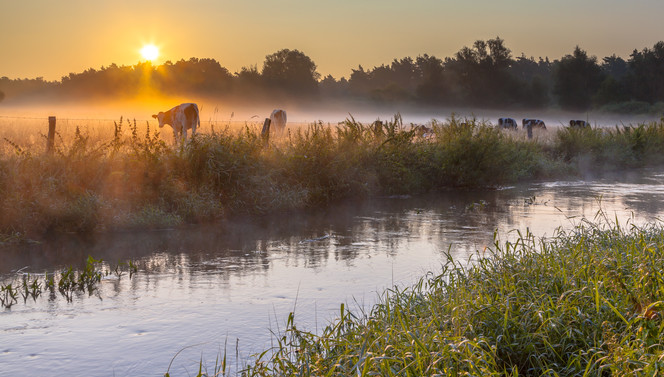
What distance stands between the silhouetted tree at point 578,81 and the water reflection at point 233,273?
50538mm

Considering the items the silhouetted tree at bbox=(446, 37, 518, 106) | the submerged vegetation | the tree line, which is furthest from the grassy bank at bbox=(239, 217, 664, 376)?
the silhouetted tree at bbox=(446, 37, 518, 106)

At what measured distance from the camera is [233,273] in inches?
334

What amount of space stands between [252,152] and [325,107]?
172 ft

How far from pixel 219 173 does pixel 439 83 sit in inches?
2155

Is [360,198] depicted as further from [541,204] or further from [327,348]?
[327,348]

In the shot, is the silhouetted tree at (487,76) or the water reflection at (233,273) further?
the silhouetted tree at (487,76)

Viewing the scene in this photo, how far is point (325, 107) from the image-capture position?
6538 cm

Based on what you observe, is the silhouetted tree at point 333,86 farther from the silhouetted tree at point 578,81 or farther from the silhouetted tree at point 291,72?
the silhouetted tree at point 578,81

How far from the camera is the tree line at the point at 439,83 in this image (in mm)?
56406

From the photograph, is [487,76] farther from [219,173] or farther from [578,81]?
[219,173]

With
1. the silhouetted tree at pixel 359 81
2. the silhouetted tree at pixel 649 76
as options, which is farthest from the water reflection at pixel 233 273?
the silhouetted tree at pixel 359 81

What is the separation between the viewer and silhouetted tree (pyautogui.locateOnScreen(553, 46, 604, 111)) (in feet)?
205

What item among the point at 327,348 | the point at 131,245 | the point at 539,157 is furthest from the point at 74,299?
the point at 539,157

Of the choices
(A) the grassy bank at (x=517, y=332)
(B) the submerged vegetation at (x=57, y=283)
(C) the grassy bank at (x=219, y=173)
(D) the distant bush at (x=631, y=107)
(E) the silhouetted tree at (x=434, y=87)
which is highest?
(E) the silhouetted tree at (x=434, y=87)
